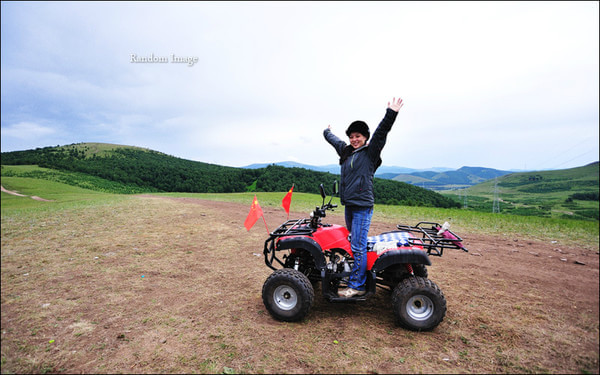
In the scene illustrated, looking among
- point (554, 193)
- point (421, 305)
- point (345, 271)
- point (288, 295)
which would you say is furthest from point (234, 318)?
point (554, 193)

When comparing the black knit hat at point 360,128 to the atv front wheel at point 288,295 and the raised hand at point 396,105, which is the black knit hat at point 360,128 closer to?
the raised hand at point 396,105

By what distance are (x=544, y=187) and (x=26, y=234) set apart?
4.97 m

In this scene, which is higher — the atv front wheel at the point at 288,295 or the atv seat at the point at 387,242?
the atv seat at the point at 387,242

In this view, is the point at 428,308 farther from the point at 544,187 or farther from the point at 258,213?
the point at 258,213

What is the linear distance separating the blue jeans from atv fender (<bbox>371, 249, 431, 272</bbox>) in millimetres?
236

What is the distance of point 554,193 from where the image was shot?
2.37 m

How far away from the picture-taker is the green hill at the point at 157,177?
3.01 metres

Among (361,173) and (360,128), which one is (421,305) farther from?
(360,128)

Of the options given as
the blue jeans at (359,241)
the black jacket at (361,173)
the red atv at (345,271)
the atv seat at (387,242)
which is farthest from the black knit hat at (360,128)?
the atv seat at (387,242)

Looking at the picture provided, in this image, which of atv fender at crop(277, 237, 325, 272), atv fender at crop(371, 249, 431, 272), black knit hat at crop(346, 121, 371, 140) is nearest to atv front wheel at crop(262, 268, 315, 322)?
atv fender at crop(277, 237, 325, 272)

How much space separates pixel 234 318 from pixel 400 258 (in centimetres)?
272

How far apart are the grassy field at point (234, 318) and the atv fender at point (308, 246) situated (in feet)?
2.99

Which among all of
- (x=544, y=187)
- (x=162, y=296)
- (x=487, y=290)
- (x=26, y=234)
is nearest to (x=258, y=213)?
(x=162, y=296)

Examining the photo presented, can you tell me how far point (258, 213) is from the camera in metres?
4.53
